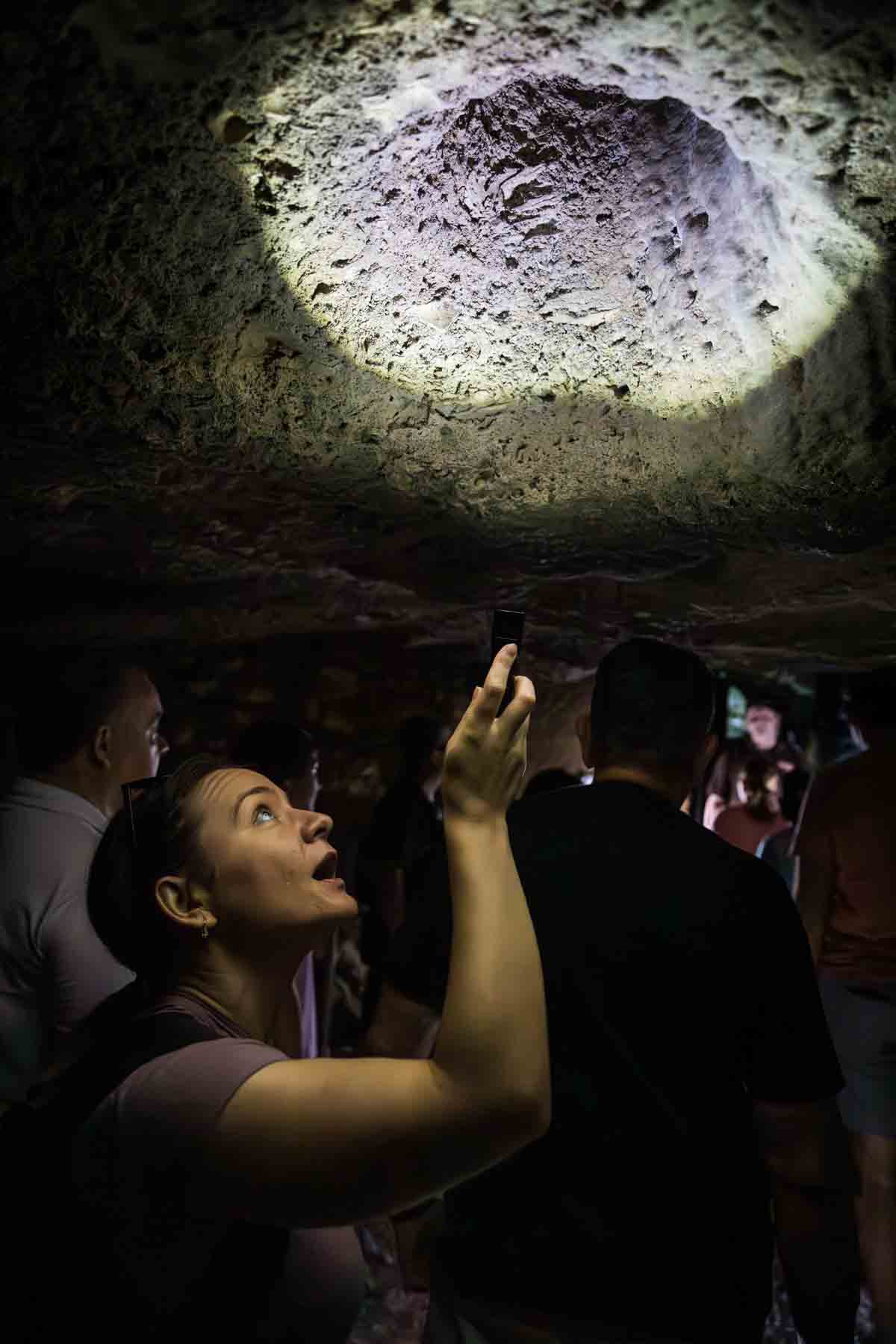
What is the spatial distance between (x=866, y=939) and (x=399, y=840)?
1.70 m

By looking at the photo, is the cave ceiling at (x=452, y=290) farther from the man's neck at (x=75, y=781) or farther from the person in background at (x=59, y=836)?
the man's neck at (x=75, y=781)

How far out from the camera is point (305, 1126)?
0.98 m

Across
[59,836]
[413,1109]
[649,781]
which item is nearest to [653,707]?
[649,781]

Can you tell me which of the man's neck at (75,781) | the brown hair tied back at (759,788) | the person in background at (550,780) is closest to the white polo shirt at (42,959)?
the man's neck at (75,781)

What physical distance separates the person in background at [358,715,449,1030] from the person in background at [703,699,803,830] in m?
1.70

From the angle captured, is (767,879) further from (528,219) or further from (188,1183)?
(528,219)

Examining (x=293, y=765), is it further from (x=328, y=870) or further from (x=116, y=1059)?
(x=116, y=1059)

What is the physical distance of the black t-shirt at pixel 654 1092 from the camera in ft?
4.84

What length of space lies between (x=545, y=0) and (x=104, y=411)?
0.98 metres

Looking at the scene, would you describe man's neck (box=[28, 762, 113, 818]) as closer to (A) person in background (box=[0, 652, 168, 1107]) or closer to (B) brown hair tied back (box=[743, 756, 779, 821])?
(A) person in background (box=[0, 652, 168, 1107])

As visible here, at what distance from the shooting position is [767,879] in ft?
5.27

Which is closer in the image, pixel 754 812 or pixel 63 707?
pixel 63 707

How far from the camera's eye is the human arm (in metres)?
0.96

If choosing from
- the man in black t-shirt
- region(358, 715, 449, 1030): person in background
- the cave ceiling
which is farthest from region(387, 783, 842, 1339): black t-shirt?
region(358, 715, 449, 1030): person in background
